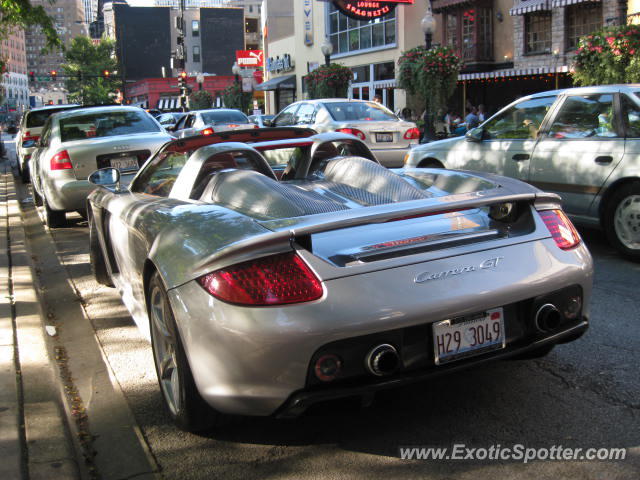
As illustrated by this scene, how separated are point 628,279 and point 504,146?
93.6 inches

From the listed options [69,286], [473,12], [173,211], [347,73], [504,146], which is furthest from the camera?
[473,12]

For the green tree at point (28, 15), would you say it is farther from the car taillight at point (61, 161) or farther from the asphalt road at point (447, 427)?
the asphalt road at point (447, 427)

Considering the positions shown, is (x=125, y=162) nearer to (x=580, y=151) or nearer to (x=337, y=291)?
(x=580, y=151)

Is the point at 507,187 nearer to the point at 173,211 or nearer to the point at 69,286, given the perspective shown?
the point at 173,211

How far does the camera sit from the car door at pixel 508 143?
24.0ft

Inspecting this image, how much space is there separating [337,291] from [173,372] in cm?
97

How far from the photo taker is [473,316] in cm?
284

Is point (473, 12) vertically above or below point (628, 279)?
above

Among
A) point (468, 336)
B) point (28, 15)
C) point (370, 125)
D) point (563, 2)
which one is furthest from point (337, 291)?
point (563, 2)

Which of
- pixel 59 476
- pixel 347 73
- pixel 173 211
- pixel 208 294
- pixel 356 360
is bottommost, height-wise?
pixel 59 476

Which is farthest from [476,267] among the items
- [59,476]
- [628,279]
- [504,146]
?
[504,146]

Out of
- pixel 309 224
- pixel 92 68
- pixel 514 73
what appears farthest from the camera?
pixel 92 68

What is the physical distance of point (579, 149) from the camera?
6.76 m

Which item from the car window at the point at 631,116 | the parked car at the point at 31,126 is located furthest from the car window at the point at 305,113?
the car window at the point at 631,116
